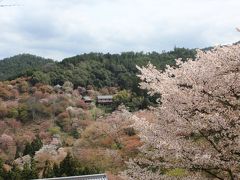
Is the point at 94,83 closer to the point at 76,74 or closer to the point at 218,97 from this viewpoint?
the point at 76,74

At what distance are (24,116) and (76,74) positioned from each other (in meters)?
18.5

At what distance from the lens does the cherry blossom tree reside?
26.2 ft

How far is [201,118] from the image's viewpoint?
8180mm

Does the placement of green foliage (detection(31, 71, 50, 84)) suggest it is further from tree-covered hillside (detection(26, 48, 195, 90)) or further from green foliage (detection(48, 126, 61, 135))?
green foliage (detection(48, 126, 61, 135))

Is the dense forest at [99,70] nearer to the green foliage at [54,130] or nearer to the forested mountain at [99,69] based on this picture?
the forested mountain at [99,69]

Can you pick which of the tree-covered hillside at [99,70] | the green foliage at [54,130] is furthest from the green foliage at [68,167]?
the tree-covered hillside at [99,70]

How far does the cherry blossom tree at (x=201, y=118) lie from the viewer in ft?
26.2

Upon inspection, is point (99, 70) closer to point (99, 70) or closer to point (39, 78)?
point (99, 70)

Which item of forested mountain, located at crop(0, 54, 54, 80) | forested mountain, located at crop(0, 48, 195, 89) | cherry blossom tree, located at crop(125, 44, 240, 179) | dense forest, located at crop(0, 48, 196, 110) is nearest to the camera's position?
cherry blossom tree, located at crop(125, 44, 240, 179)

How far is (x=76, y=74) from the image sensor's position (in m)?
72.2

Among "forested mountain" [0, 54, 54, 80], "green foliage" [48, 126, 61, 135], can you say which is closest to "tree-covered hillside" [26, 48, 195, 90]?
"green foliage" [48, 126, 61, 135]

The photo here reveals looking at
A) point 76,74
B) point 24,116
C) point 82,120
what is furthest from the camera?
point 76,74

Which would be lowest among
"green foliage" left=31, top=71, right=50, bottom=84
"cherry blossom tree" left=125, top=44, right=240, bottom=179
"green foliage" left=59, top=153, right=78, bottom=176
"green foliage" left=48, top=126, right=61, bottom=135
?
"green foliage" left=48, top=126, right=61, bottom=135

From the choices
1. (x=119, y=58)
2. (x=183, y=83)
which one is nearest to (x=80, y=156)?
(x=183, y=83)
